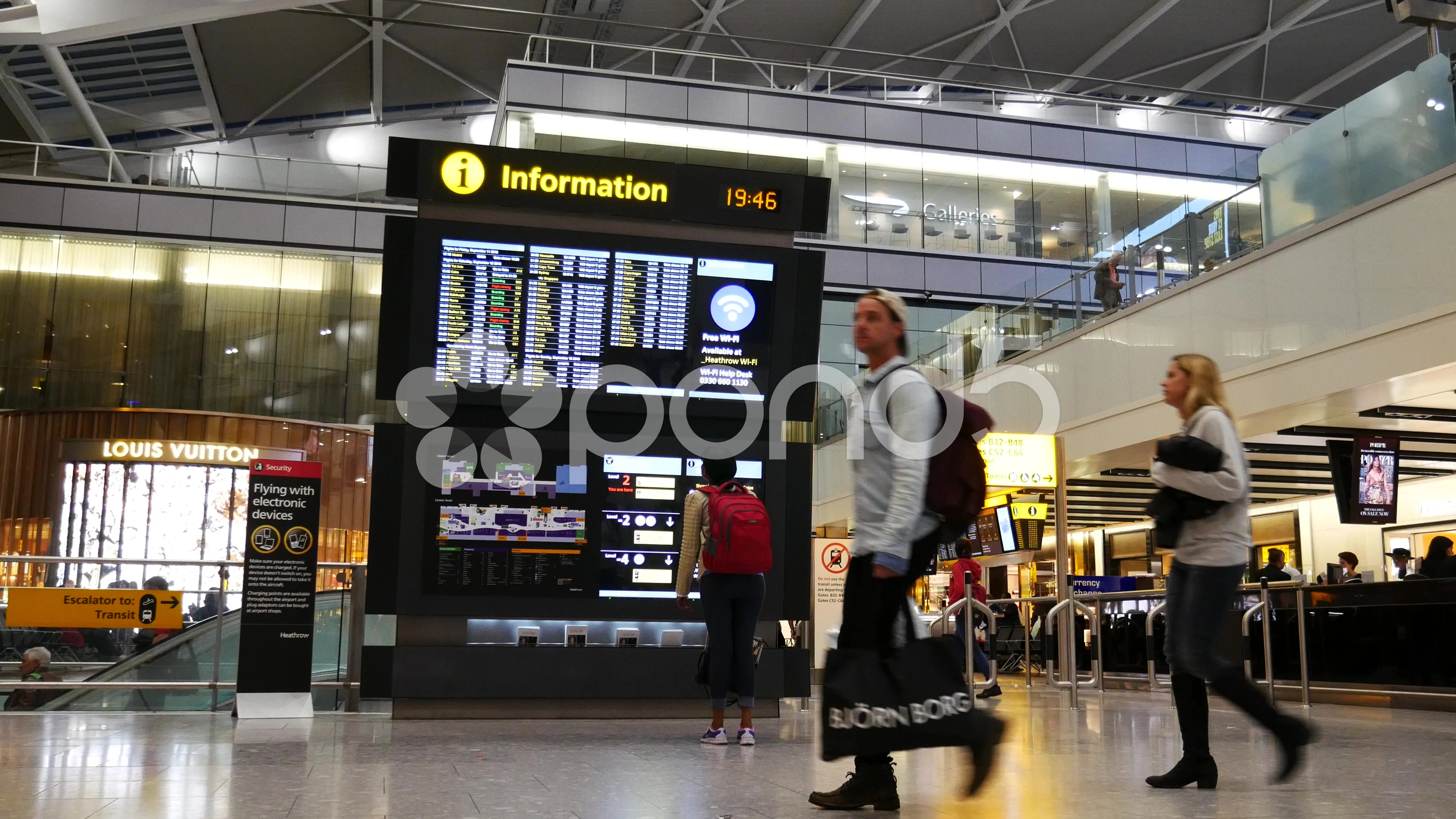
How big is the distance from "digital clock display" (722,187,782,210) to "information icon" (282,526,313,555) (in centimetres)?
416

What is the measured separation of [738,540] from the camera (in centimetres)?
651

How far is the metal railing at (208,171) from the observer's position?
26500mm

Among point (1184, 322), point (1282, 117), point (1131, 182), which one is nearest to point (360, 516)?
point (1184, 322)

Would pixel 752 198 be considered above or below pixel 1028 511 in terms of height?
above

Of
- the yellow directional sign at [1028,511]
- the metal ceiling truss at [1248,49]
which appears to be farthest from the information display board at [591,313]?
the metal ceiling truss at [1248,49]

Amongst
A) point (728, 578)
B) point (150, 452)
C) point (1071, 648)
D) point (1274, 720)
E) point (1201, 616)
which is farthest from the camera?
point (150, 452)

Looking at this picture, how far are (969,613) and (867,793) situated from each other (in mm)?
7913

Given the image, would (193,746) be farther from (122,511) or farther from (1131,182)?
(1131,182)

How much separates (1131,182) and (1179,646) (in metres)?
28.2

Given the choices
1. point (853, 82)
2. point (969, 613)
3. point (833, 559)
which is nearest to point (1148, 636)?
point (969, 613)

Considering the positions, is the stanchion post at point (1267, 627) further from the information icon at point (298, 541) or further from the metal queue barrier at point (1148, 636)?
the information icon at point (298, 541)

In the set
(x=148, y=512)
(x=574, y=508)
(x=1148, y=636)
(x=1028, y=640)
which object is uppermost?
(x=148, y=512)

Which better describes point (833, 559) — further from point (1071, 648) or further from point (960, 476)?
point (960, 476)

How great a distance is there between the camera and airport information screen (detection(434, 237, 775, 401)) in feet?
27.5
